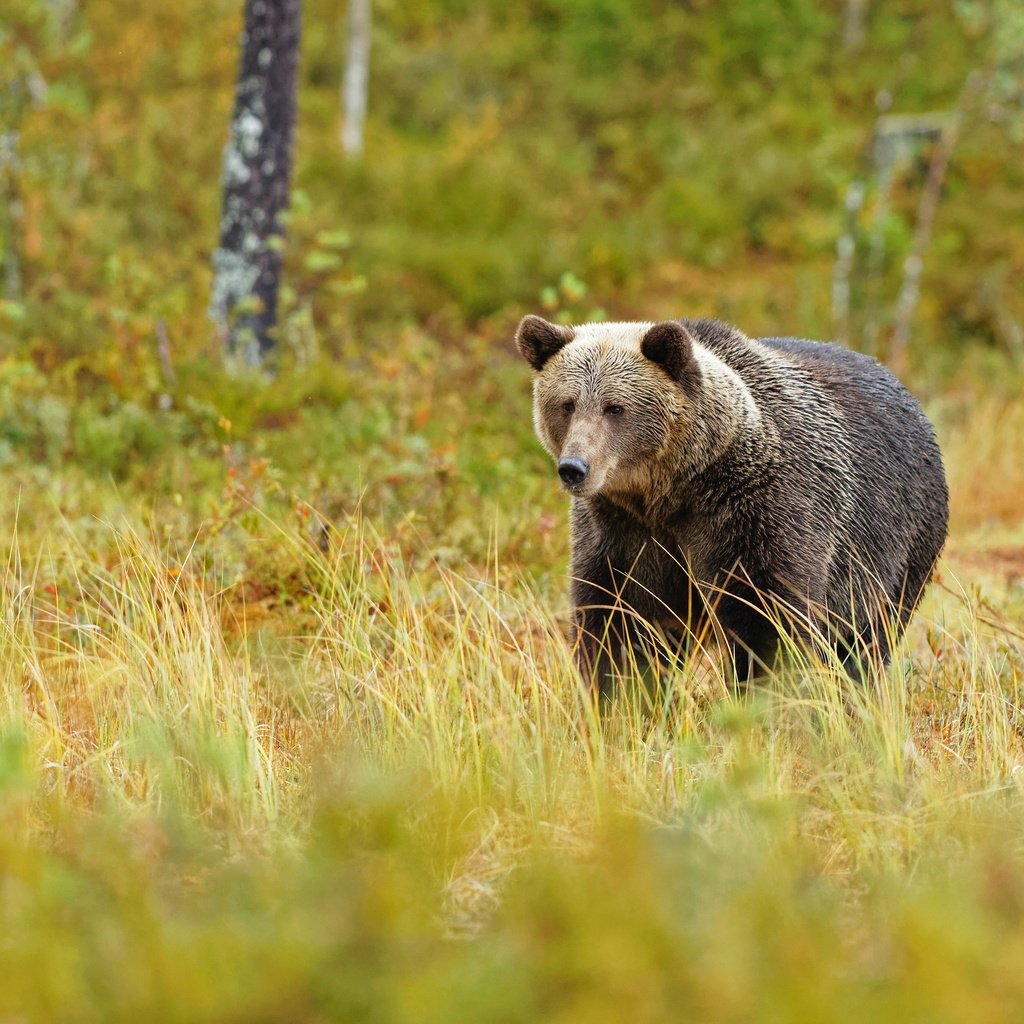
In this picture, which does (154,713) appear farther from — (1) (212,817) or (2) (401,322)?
(2) (401,322)

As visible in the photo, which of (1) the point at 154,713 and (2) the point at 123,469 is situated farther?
(2) the point at 123,469

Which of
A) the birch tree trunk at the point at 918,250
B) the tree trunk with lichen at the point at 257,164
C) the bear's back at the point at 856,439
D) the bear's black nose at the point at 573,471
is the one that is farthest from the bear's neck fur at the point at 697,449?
the birch tree trunk at the point at 918,250

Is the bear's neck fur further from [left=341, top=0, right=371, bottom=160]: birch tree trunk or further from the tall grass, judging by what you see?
[left=341, top=0, right=371, bottom=160]: birch tree trunk

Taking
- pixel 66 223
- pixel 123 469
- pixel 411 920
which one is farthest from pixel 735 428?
pixel 66 223

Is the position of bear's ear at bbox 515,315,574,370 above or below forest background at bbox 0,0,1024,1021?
above

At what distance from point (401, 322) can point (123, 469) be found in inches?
285

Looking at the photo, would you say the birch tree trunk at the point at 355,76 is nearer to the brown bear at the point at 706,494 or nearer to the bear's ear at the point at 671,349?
the brown bear at the point at 706,494

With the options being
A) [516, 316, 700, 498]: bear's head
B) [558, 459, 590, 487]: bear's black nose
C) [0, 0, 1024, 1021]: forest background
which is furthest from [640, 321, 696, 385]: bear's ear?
[0, 0, 1024, 1021]: forest background

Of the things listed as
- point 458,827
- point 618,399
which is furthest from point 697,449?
point 458,827

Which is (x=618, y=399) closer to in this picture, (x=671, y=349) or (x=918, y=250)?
(x=671, y=349)

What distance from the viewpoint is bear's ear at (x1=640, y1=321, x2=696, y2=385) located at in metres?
4.87

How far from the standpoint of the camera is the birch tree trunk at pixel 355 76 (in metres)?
21.4

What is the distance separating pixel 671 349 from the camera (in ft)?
16.2

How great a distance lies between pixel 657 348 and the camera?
4949 mm
